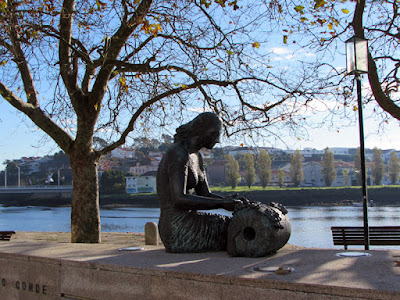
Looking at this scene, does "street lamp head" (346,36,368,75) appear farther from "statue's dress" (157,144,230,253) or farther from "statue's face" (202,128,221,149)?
"statue's dress" (157,144,230,253)

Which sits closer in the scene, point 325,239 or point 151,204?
point 325,239

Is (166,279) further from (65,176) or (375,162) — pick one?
(65,176)

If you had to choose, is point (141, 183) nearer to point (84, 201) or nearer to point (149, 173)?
point (149, 173)

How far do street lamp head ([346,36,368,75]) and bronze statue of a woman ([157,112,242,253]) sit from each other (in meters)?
3.89

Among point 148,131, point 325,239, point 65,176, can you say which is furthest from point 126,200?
point 148,131

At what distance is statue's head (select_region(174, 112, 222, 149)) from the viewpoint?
522cm

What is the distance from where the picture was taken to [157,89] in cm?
1159

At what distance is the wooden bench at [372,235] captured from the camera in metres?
10.1

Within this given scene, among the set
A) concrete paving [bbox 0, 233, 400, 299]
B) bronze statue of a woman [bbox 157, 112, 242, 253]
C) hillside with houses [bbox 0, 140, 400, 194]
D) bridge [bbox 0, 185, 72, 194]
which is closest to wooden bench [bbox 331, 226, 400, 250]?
concrete paving [bbox 0, 233, 400, 299]

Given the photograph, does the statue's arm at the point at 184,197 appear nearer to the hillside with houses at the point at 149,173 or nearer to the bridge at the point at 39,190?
the hillside with houses at the point at 149,173

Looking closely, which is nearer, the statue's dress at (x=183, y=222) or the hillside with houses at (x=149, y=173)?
the statue's dress at (x=183, y=222)

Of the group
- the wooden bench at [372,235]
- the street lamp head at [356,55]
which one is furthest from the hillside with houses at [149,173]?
the street lamp head at [356,55]

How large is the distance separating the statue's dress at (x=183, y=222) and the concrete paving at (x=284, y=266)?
0.14m

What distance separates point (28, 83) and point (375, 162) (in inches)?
2408
